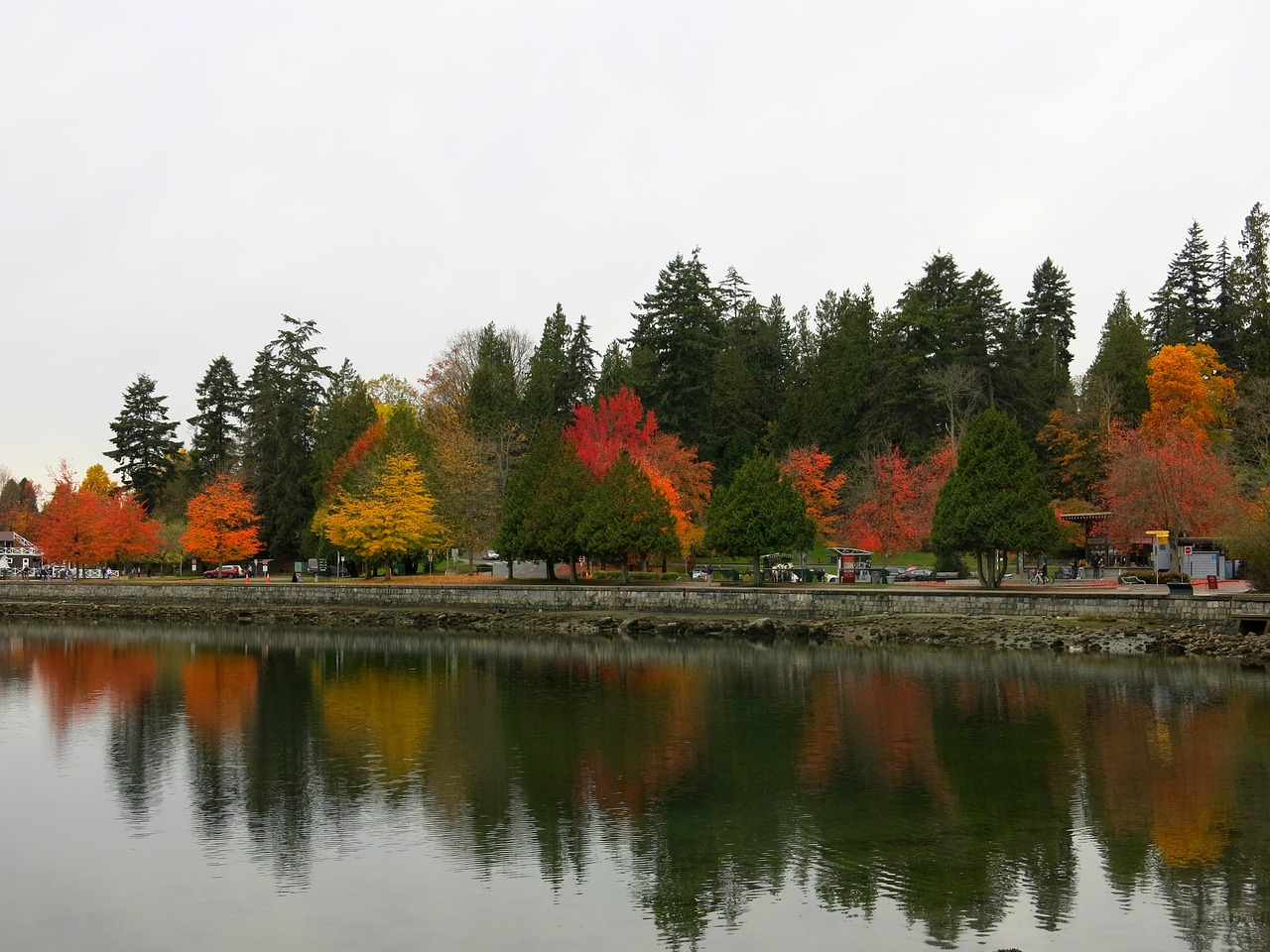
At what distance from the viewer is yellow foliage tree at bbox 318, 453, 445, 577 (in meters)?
67.0

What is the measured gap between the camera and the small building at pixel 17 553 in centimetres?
11950

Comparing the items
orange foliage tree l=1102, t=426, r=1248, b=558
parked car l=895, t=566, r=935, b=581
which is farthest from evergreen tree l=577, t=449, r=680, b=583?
orange foliage tree l=1102, t=426, r=1248, b=558

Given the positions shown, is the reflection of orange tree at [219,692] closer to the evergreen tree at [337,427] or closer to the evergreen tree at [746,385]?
the evergreen tree at [337,427]

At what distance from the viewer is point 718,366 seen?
275 feet

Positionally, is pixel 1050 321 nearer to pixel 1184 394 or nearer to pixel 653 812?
pixel 1184 394

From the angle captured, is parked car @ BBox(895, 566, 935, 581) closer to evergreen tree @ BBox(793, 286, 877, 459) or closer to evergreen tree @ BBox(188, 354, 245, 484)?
evergreen tree @ BBox(793, 286, 877, 459)

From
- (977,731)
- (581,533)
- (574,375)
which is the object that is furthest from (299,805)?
(574,375)

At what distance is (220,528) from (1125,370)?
6020 centimetres

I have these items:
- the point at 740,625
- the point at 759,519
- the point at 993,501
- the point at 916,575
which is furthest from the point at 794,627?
the point at 916,575

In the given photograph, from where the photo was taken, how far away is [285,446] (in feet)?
272

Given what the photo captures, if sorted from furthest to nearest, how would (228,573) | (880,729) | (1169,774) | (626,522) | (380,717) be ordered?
(228,573) < (626,522) < (380,717) < (880,729) < (1169,774)

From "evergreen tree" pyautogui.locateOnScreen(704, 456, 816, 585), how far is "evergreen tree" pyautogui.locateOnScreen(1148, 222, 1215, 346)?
40.5 m

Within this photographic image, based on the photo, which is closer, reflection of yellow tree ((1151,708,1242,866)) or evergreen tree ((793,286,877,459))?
reflection of yellow tree ((1151,708,1242,866))

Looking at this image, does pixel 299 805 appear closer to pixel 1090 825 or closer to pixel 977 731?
pixel 1090 825
